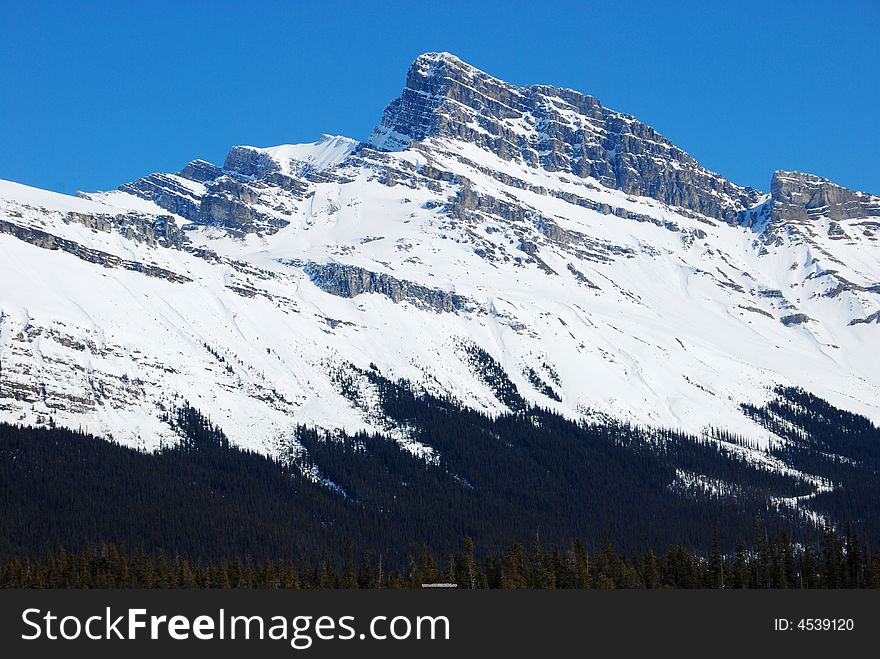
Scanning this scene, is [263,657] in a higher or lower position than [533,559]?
lower

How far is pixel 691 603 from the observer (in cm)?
11725

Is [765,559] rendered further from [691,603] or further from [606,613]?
[606,613]

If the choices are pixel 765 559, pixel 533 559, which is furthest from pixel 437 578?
pixel 765 559

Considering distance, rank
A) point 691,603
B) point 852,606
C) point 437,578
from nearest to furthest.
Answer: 1. point 852,606
2. point 691,603
3. point 437,578

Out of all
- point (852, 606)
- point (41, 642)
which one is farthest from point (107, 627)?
point (852, 606)

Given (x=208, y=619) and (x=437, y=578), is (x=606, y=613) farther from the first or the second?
(x=437, y=578)

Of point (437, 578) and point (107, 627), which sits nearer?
point (107, 627)

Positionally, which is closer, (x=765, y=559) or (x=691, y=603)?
(x=691, y=603)

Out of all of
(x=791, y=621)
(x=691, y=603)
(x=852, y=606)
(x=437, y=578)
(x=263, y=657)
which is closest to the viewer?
(x=263, y=657)

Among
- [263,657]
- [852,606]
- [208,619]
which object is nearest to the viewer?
[263,657]

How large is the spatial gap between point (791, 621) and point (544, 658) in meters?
23.0

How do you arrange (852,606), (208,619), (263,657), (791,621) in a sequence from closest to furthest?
(263,657) < (208,619) < (791,621) < (852,606)

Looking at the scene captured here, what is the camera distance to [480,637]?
92.7 m

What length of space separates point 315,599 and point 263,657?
20058mm
